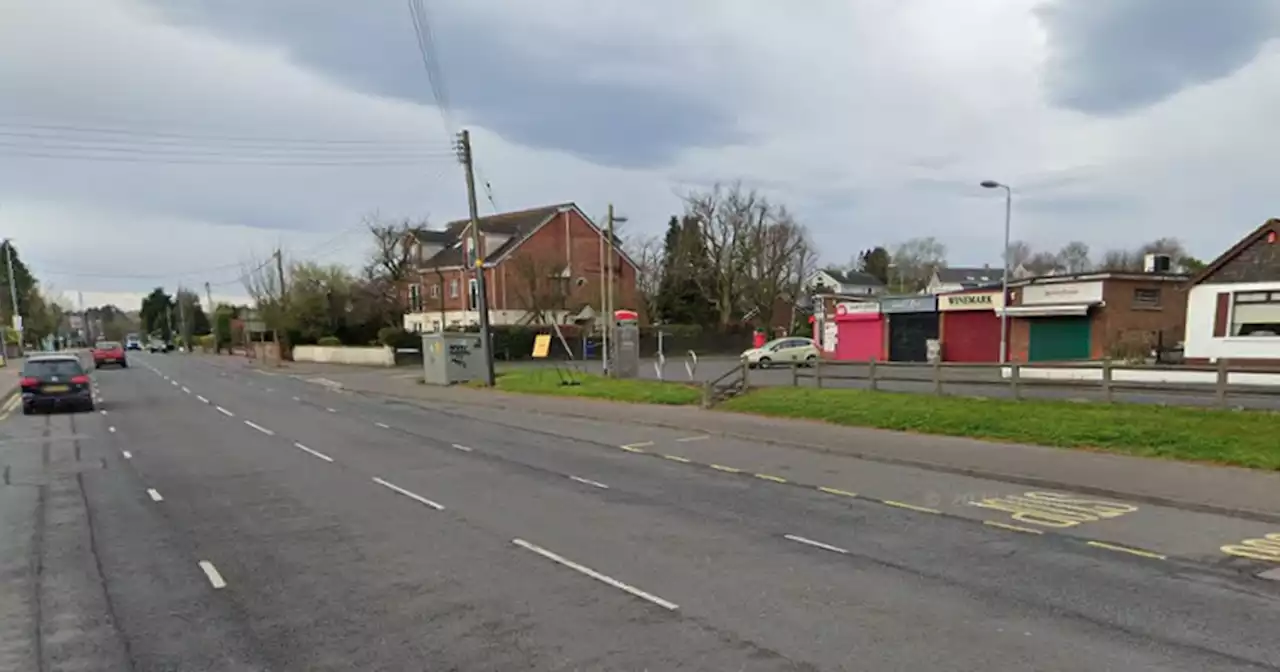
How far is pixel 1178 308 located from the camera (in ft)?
116

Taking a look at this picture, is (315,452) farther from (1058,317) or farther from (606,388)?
(1058,317)

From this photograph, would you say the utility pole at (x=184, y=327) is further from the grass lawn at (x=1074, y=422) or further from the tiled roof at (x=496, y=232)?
the grass lawn at (x=1074, y=422)

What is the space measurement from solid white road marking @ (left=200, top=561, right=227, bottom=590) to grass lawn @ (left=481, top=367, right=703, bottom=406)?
14888 mm

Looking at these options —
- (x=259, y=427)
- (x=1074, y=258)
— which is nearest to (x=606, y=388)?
(x=259, y=427)

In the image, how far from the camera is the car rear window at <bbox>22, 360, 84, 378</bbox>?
21750 mm

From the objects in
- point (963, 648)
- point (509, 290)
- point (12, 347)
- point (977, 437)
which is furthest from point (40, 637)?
point (12, 347)

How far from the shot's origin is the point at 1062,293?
34938 mm

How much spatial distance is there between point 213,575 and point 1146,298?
128 ft

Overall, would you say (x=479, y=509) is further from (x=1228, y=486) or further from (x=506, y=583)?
(x=1228, y=486)

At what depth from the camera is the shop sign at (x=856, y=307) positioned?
44.2 m

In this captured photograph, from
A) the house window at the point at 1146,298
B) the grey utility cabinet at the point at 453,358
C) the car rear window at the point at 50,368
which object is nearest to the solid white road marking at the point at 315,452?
the car rear window at the point at 50,368

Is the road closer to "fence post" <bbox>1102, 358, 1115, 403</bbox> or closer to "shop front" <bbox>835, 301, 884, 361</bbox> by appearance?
"fence post" <bbox>1102, 358, 1115, 403</bbox>

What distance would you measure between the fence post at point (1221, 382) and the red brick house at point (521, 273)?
138 feet

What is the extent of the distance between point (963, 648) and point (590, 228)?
58.0m
